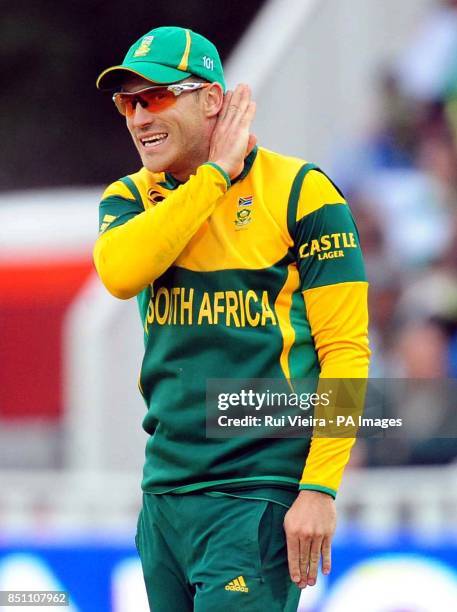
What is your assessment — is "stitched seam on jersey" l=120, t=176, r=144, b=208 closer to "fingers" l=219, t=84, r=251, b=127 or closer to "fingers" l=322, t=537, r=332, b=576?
"fingers" l=219, t=84, r=251, b=127

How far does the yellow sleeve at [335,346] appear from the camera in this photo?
2832 millimetres

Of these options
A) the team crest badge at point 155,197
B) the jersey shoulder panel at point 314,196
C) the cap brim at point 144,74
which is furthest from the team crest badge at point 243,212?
the cap brim at point 144,74

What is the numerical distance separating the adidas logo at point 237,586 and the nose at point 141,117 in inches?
43.1

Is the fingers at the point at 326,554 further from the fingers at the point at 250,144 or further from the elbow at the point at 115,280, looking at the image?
the fingers at the point at 250,144

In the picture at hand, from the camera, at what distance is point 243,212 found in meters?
2.97

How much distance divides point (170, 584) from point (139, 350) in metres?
5.93

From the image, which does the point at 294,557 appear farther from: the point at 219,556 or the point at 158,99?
the point at 158,99

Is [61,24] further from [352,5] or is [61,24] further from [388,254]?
[388,254]

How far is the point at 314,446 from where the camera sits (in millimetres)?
2859

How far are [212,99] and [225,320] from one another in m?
0.56

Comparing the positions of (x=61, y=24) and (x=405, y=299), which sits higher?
(x=61, y=24)

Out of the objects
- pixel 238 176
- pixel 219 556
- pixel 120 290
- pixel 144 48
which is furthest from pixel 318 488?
pixel 144 48

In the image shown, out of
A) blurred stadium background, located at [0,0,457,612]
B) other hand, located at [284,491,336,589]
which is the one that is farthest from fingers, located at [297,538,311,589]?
blurred stadium background, located at [0,0,457,612]

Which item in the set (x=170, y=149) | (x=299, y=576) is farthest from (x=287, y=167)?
(x=299, y=576)
